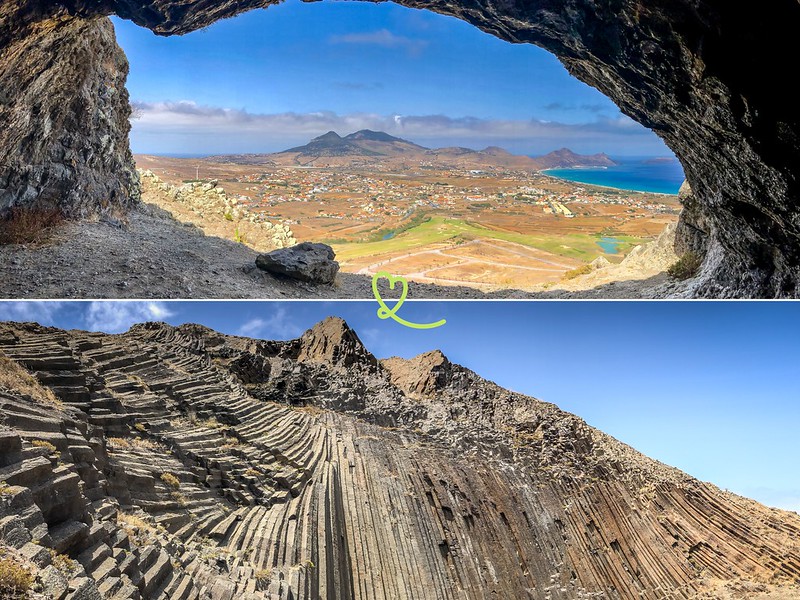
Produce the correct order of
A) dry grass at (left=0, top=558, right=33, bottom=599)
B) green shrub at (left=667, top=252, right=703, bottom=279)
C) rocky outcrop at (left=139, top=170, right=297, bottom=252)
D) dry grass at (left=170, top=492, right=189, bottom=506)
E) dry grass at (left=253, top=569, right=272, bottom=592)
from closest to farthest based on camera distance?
dry grass at (left=0, top=558, right=33, bottom=599) < dry grass at (left=253, top=569, right=272, bottom=592) < dry grass at (left=170, top=492, right=189, bottom=506) < green shrub at (left=667, top=252, right=703, bottom=279) < rocky outcrop at (left=139, top=170, right=297, bottom=252)

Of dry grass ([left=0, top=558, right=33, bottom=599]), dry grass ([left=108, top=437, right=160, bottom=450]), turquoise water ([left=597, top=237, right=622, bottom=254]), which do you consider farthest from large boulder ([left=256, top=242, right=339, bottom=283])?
dry grass ([left=0, top=558, right=33, bottom=599])

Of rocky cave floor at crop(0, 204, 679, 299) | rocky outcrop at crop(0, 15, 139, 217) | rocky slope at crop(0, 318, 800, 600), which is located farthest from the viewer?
rocky outcrop at crop(0, 15, 139, 217)

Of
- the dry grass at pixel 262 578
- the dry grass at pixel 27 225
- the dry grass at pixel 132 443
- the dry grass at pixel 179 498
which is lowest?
the dry grass at pixel 262 578

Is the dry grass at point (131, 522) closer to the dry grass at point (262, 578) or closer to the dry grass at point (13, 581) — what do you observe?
the dry grass at point (262, 578)

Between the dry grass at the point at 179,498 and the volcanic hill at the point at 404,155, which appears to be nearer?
the dry grass at the point at 179,498

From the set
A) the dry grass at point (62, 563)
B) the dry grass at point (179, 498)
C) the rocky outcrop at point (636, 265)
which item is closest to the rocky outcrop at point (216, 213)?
the rocky outcrop at point (636, 265)

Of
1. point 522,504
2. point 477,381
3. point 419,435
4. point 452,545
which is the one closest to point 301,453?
point 452,545

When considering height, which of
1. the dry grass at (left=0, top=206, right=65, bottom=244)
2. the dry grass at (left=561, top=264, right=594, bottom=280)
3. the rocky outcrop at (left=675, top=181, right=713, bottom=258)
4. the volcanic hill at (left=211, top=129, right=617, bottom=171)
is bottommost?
the dry grass at (left=0, top=206, right=65, bottom=244)

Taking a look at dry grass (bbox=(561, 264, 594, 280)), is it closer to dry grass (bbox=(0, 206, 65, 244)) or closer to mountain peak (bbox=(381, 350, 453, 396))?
mountain peak (bbox=(381, 350, 453, 396))
